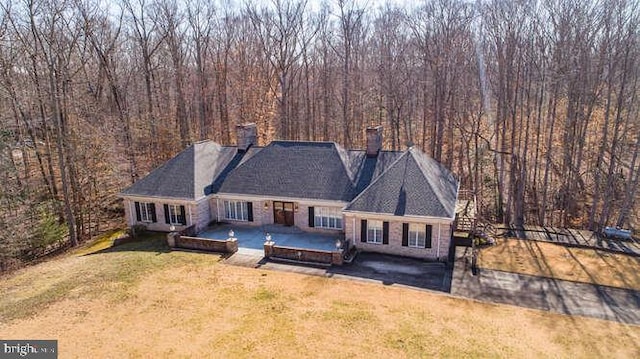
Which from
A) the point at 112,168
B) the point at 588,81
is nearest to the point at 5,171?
the point at 112,168

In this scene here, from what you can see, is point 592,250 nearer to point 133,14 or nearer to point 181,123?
point 181,123

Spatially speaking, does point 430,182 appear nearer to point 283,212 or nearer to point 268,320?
point 283,212

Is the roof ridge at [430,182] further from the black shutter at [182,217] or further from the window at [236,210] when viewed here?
the black shutter at [182,217]

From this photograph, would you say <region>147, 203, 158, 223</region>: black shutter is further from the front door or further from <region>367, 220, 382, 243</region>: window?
<region>367, 220, 382, 243</region>: window

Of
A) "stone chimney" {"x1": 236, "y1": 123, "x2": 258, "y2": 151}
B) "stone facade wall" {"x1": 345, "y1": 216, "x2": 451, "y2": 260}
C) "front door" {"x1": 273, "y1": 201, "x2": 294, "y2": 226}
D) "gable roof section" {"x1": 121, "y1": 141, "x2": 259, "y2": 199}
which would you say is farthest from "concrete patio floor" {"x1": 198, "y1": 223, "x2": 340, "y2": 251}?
"stone chimney" {"x1": 236, "y1": 123, "x2": 258, "y2": 151}

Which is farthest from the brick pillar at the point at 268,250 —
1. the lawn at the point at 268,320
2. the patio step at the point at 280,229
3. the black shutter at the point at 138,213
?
the black shutter at the point at 138,213

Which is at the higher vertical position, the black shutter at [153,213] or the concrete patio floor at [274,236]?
the black shutter at [153,213]
